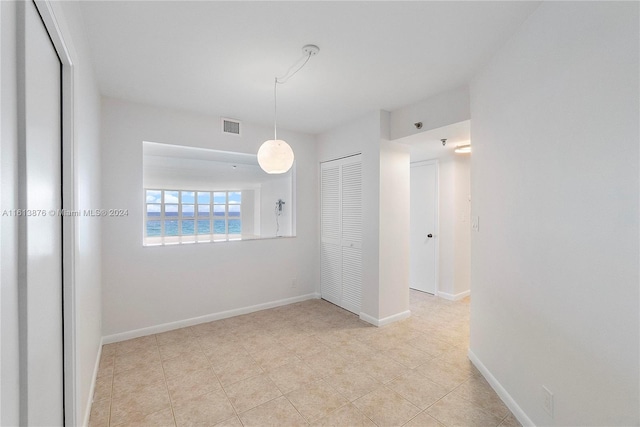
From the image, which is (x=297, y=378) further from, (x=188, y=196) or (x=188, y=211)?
(x=188, y=196)

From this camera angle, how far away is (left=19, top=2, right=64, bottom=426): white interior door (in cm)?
96

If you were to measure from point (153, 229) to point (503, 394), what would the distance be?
4098 mm

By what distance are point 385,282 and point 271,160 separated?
204 centimetres

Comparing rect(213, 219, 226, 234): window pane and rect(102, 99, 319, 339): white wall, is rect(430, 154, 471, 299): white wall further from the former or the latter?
rect(213, 219, 226, 234): window pane

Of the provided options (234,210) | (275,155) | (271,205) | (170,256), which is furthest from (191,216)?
(275,155)

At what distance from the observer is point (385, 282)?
3463 mm

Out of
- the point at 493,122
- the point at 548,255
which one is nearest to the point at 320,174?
the point at 493,122

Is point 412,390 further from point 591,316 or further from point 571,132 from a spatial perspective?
point 571,132

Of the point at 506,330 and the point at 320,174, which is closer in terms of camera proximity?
the point at 506,330

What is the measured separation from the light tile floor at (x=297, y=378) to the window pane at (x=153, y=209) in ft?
5.21

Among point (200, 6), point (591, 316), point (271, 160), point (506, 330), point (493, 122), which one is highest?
point (200, 6)

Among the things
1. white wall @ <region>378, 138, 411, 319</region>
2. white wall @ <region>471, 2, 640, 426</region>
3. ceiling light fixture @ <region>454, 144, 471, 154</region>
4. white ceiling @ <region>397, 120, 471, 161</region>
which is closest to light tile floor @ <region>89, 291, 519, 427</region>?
white wall @ <region>378, 138, 411, 319</region>

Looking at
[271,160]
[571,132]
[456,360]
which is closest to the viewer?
[571,132]

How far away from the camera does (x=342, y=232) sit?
13.3ft
